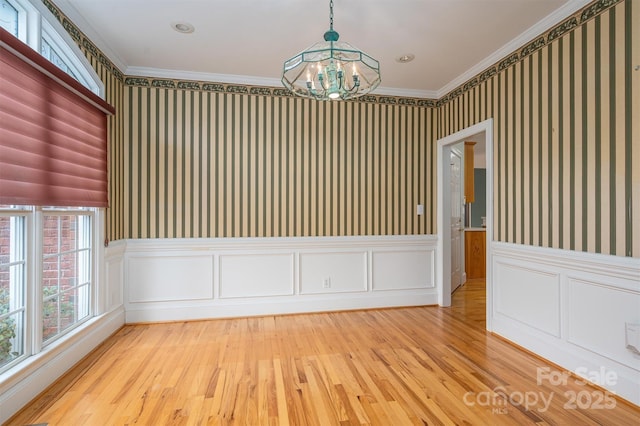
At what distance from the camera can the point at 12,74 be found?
1819 millimetres

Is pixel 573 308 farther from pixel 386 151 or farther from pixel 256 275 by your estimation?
pixel 256 275

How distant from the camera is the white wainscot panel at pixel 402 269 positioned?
13.4 feet

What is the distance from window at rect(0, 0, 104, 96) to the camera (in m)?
2.03

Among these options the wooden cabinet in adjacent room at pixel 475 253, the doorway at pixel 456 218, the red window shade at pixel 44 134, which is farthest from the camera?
the wooden cabinet in adjacent room at pixel 475 253

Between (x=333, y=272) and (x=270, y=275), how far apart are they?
30.3 inches

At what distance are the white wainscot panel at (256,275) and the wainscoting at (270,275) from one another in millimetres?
11

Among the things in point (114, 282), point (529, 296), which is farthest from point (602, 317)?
point (114, 282)

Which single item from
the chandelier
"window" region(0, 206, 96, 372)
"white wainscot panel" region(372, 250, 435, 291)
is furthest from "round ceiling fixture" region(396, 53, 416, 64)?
"window" region(0, 206, 96, 372)

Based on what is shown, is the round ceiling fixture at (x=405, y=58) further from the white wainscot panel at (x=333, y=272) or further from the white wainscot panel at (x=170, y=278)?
the white wainscot panel at (x=170, y=278)

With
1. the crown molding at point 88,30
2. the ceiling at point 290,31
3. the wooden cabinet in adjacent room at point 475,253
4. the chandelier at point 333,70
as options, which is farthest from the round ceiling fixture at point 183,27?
the wooden cabinet in adjacent room at point 475,253

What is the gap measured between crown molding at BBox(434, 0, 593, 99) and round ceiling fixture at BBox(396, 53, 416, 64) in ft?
2.46

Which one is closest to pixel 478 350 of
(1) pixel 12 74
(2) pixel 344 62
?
(2) pixel 344 62

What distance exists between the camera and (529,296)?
2.85 m

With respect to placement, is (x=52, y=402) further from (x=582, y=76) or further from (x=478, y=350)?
(x=582, y=76)
